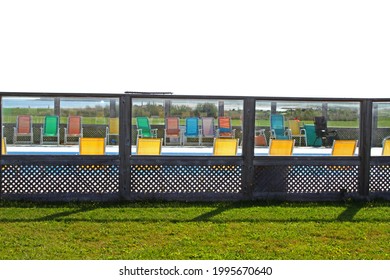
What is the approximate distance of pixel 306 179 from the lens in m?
9.05

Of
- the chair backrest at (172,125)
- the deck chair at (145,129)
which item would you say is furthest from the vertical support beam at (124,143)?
the chair backrest at (172,125)

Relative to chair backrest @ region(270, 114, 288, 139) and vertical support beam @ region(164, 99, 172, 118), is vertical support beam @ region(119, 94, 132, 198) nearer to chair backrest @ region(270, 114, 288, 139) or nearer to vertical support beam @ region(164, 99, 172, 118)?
vertical support beam @ region(164, 99, 172, 118)

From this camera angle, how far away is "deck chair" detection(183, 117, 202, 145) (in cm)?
1268

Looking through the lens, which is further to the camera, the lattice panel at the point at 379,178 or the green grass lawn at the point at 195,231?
the lattice panel at the point at 379,178

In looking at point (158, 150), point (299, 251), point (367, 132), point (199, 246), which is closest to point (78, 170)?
point (158, 150)

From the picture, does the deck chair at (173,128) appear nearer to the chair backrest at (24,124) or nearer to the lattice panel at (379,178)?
the chair backrest at (24,124)

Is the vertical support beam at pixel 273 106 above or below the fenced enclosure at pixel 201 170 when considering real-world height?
above

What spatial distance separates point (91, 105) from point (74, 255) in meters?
5.73

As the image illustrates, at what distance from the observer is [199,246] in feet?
20.5

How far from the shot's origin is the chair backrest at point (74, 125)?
41.5 feet

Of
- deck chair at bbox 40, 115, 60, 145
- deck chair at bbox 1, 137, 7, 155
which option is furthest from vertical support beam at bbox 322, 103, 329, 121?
deck chair at bbox 40, 115, 60, 145

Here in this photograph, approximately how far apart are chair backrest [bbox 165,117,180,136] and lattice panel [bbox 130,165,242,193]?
146 inches

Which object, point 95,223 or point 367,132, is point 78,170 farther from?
point 367,132

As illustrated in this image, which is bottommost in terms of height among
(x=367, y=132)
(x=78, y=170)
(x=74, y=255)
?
(x=74, y=255)
